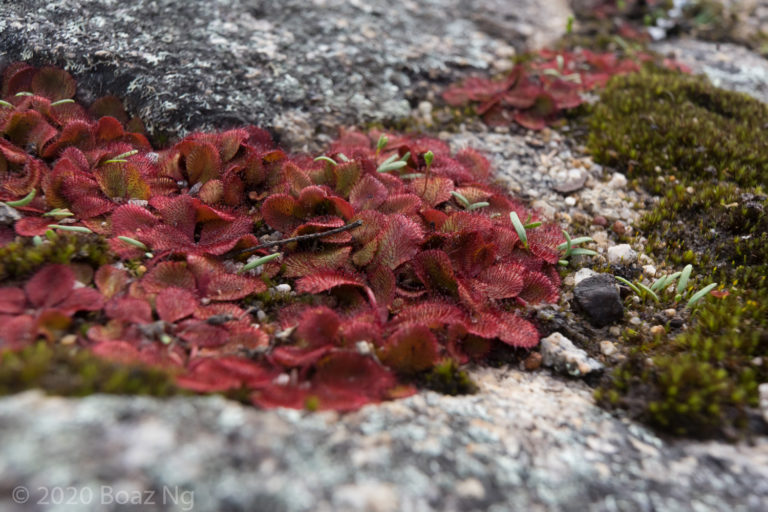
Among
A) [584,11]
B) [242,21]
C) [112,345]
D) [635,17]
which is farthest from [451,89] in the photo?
[112,345]

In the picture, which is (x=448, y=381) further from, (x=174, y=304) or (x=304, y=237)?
(x=174, y=304)

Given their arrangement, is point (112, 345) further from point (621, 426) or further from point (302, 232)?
point (621, 426)

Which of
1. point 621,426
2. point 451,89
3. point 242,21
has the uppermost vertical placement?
point 242,21

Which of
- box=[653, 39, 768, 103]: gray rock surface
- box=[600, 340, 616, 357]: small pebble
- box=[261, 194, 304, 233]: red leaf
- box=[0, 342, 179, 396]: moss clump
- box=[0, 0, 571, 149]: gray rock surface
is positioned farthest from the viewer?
box=[653, 39, 768, 103]: gray rock surface

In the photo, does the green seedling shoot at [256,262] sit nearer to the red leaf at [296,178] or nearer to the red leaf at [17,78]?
the red leaf at [296,178]

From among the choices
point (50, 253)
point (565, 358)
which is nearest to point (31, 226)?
point (50, 253)

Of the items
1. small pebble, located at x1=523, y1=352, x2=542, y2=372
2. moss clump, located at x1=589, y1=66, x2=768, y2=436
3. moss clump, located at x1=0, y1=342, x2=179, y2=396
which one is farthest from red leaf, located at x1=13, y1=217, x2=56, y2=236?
moss clump, located at x1=589, y1=66, x2=768, y2=436

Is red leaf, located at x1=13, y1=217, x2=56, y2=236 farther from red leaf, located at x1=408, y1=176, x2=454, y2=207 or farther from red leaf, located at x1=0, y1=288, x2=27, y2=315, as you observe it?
red leaf, located at x1=408, y1=176, x2=454, y2=207
